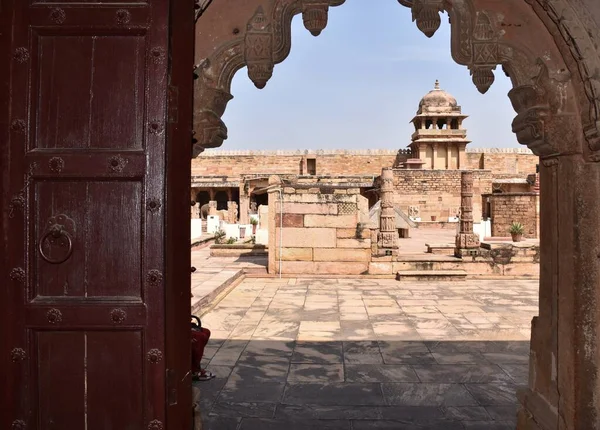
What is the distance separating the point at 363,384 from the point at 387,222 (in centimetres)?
768

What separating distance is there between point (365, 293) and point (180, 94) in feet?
22.7

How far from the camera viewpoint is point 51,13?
5.96 ft

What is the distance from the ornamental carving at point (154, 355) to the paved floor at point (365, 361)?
5.06 feet

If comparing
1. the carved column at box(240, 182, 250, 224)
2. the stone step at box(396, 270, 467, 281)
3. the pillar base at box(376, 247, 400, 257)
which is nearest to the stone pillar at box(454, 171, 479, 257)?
the stone step at box(396, 270, 467, 281)

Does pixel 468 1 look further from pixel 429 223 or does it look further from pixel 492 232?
pixel 429 223

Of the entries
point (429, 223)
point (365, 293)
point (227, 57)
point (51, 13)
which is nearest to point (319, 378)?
point (227, 57)

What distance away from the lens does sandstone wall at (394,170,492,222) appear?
92.4 feet

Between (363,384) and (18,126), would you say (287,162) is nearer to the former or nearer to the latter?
(363,384)

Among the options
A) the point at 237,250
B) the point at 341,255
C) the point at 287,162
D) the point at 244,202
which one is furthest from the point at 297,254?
the point at 287,162

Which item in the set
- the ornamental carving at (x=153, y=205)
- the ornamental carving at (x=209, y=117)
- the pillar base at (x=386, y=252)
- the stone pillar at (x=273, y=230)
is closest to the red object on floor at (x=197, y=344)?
the ornamental carving at (x=209, y=117)

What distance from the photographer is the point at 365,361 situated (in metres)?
4.47

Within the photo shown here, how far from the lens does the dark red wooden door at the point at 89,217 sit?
70.2 inches

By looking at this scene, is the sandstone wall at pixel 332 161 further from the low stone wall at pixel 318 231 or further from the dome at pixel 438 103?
the low stone wall at pixel 318 231

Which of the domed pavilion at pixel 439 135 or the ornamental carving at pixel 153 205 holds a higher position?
the domed pavilion at pixel 439 135
